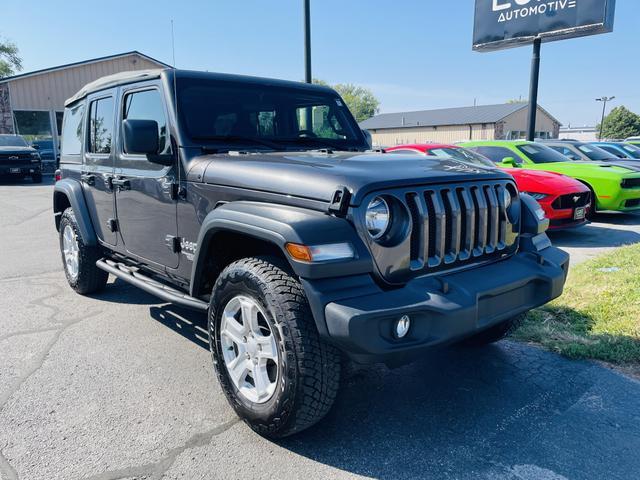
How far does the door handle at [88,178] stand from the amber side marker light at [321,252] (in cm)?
295

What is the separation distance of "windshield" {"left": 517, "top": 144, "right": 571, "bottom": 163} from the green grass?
4689 mm

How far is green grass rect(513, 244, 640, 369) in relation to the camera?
3635mm

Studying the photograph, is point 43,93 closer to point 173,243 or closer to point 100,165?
point 100,165

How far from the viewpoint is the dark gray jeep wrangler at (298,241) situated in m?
2.33

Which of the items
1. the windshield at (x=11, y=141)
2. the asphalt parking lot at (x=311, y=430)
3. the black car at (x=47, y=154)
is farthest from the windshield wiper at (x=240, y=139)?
the black car at (x=47, y=154)

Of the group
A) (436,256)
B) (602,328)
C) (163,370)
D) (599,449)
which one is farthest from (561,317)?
(163,370)

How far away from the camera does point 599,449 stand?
2547mm

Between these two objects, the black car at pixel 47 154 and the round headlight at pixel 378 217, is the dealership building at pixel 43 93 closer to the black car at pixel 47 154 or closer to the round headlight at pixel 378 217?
the black car at pixel 47 154

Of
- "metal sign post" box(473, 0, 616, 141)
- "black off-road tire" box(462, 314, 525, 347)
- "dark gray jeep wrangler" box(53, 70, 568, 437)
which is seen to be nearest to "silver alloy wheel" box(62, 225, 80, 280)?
"dark gray jeep wrangler" box(53, 70, 568, 437)

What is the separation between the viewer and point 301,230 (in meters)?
2.34

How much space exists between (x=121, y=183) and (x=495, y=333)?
9.98 feet

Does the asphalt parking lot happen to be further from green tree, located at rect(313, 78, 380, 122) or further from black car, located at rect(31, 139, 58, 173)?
green tree, located at rect(313, 78, 380, 122)

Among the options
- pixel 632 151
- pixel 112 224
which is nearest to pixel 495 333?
pixel 112 224

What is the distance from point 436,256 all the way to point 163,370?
80.9 inches
